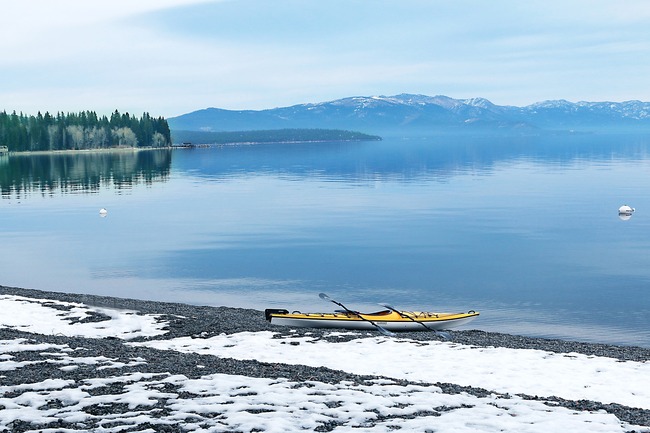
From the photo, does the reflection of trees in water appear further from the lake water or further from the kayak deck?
the kayak deck

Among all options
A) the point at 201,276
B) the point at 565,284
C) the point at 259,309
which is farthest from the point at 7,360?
the point at 565,284

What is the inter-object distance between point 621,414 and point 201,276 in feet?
115

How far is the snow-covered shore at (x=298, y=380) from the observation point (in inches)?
582

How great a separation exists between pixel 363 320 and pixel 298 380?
11.9 metres

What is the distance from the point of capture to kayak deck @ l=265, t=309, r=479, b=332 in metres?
30.0

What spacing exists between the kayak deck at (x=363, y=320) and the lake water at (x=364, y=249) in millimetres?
4566

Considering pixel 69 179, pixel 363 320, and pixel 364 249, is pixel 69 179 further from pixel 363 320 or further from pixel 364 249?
pixel 363 320

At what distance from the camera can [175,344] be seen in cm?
2612

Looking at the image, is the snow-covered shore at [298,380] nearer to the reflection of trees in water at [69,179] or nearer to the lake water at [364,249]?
the lake water at [364,249]

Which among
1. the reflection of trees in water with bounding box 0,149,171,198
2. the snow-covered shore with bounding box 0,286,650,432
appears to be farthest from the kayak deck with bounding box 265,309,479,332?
the reflection of trees in water with bounding box 0,149,171,198

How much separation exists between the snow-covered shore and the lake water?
32.6 ft

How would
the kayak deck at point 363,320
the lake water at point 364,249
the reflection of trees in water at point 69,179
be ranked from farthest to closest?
the reflection of trees in water at point 69,179 → the lake water at point 364,249 → the kayak deck at point 363,320

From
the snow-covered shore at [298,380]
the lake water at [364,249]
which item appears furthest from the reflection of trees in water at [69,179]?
the snow-covered shore at [298,380]

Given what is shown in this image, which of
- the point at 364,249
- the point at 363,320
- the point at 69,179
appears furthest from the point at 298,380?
the point at 69,179
